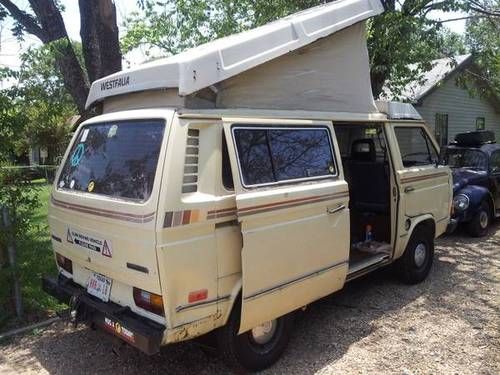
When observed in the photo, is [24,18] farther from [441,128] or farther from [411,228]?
[441,128]

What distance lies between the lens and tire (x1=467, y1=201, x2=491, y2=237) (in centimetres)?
880

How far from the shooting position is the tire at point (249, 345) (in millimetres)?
3840

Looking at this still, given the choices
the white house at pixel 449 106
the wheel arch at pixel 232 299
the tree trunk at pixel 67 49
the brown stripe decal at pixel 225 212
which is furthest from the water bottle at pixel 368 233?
the white house at pixel 449 106

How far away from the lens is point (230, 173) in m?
3.75

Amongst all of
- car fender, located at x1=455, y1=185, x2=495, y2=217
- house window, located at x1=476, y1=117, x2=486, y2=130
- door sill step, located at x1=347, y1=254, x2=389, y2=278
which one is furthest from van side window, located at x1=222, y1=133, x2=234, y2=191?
house window, located at x1=476, y1=117, x2=486, y2=130

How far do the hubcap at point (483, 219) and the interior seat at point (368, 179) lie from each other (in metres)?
3.64

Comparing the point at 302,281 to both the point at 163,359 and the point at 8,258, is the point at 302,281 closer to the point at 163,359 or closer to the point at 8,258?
the point at 163,359

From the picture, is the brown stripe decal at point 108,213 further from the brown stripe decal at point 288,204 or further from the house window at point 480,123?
the house window at point 480,123

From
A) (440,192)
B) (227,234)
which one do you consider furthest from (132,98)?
(440,192)

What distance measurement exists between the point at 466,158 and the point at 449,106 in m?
11.0

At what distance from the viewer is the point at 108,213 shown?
368cm

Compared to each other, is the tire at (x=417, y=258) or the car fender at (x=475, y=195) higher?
the car fender at (x=475, y=195)

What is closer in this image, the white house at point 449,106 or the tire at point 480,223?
the tire at point 480,223

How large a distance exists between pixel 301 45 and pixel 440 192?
3.08 metres
